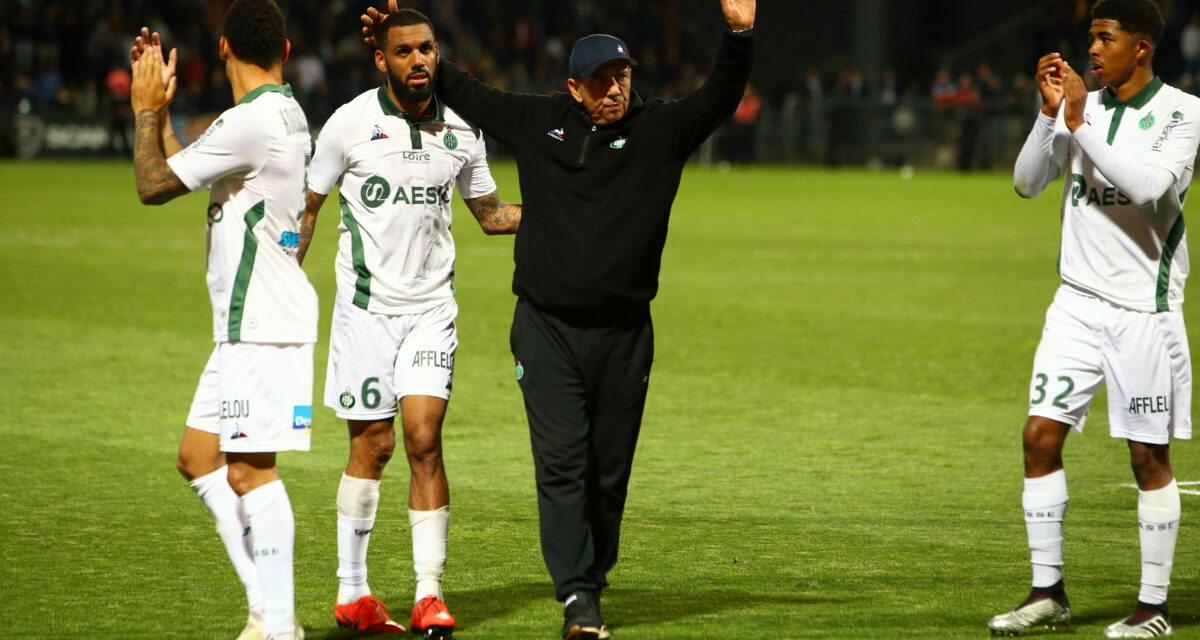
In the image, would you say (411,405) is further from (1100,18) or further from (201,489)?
(1100,18)

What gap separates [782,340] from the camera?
38.9 feet

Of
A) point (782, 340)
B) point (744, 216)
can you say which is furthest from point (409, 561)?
point (744, 216)

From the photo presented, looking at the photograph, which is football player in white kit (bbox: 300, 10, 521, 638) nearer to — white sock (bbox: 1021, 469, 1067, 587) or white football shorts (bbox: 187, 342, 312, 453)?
white football shorts (bbox: 187, 342, 312, 453)

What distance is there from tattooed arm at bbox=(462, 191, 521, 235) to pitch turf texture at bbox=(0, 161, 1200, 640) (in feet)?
4.35

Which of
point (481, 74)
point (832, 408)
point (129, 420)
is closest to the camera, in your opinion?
point (129, 420)

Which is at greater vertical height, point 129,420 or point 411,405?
point 411,405

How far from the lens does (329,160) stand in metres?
5.26

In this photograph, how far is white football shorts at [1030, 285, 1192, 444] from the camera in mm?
4941

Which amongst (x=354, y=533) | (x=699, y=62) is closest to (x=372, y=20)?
(x=354, y=533)

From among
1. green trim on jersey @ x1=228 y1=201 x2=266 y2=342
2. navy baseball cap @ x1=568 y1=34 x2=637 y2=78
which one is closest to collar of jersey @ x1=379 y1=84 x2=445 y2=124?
navy baseball cap @ x1=568 y1=34 x2=637 y2=78

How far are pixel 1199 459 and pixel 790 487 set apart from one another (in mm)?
2308

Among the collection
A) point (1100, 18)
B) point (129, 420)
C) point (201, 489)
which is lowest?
point (129, 420)

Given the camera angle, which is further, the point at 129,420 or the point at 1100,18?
the point at 129,420

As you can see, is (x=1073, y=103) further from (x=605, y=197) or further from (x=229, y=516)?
(x=229, y=516)
